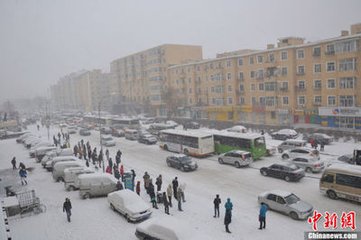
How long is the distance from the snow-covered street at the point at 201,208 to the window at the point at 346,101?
1661 centimetres

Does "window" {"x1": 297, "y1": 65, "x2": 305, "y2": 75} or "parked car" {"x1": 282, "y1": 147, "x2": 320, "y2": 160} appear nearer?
"parked car" {"x1": 282, "y1": 147, "x2": 320, "y2": 160}

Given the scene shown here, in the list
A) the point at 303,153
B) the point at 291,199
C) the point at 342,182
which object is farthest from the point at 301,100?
the point at 291,199

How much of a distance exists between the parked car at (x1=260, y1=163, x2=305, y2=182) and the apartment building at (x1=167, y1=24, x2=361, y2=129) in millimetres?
24062

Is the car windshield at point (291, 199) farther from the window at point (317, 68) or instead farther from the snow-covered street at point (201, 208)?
the window at point (317, 68)

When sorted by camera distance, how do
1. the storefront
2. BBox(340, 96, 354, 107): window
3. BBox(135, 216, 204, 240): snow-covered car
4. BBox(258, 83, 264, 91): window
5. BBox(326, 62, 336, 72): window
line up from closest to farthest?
BBox(135, 216, 204, 240): snow-covered car
the storefront
BBox(340, 96, 354, 107): window
BBox(326, 62, 336, 72): window
BBox(258, 83, 264, 91): window

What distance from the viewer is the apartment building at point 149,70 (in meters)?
84.8

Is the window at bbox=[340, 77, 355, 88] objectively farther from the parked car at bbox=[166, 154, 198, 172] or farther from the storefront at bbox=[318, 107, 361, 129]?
the parked car at bbox=[166, 154, 198, 172]

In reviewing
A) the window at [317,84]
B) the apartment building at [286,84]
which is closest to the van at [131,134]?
the apartment building at [286,84]

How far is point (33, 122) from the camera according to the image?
97.9 metres

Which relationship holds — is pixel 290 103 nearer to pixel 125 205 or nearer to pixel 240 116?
pixel 240 116

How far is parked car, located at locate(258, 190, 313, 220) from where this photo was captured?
16922mm

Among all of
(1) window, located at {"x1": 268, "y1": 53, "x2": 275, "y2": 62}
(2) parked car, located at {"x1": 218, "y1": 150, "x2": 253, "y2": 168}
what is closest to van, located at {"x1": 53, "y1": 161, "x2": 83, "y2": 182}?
(2) parked car, located at {"x1": 218, "y1": 150, "x2": 253, "y2": 168}

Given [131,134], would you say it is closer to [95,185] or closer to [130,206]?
[95,185]

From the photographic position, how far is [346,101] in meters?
44.7
